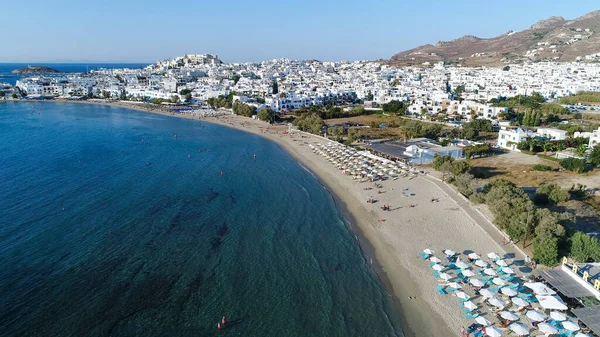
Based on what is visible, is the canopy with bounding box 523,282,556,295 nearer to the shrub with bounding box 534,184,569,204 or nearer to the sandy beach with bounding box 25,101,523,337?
the sandy beach with bounding box 25,101,523,337

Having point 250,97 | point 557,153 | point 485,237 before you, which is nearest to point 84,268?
Result: point 485,237

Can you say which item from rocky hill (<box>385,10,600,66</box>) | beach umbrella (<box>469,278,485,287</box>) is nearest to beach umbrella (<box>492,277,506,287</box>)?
beach umbrella (<box>469,278,485,287</box>)

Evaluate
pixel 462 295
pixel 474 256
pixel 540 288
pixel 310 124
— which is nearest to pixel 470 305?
pixel 462 295

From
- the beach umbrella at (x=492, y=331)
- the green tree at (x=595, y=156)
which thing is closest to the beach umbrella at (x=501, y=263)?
the beach umbrella at (x=492, y=331)

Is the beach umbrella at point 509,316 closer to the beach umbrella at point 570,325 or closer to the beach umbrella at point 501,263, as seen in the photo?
the beach umbrella at point 570,325

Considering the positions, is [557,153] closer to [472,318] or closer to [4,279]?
[472,318]

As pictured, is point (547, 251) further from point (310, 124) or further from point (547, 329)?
point (310, 124)

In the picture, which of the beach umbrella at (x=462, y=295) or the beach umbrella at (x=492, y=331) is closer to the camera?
the beach umbrella at (x=492, y=331)
